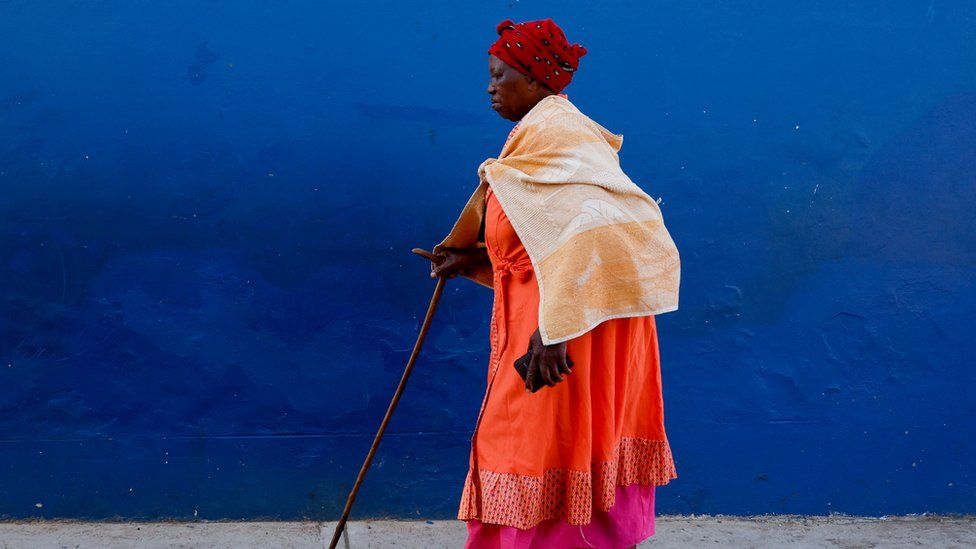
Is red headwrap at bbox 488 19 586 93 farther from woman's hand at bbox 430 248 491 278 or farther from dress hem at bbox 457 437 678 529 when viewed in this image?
dress hem at bbox 457 437 678 529

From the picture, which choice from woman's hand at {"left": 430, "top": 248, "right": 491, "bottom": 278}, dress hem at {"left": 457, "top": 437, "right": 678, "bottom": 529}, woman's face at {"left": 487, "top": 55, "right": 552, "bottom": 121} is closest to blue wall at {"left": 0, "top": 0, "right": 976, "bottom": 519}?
woman's hand at {"left": 430, "top": 248, "right": 491, "bottom": 278}

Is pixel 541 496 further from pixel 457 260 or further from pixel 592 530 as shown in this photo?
pixel 457 260

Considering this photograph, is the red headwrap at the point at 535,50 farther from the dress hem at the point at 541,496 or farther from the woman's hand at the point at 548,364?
the dress hem at the point at 541,496

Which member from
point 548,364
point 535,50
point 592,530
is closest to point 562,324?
point 548,364

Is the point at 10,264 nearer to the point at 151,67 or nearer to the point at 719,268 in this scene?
the point at 151,67

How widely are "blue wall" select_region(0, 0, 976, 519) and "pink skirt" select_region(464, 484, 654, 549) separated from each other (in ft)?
3.81

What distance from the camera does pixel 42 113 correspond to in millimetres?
3928

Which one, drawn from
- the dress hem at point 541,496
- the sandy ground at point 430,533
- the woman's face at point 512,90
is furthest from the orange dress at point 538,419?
the sandy ground at point 430,533

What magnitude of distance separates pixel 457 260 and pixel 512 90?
615 mm

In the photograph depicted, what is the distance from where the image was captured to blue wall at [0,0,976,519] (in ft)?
13.0

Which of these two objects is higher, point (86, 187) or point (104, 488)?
point (86, 187)

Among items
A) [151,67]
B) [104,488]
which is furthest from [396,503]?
[151,67]

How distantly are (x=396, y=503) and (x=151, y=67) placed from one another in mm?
1913

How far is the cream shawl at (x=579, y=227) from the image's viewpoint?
8.91 feet
